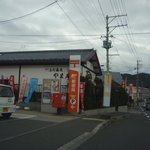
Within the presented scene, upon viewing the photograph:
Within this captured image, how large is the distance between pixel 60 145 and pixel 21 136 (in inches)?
69.3

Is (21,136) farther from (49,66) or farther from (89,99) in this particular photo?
(49,66)

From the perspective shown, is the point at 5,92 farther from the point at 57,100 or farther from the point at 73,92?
the point at 73,92

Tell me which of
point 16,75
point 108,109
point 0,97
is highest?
point 16,75

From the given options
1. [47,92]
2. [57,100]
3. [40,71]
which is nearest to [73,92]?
[57,100]

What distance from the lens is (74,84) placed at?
1670 centimetres

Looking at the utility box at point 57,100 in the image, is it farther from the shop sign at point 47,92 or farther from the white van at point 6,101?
the white van at point 6,101

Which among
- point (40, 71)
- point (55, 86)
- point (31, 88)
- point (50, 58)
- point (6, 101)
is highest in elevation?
point (50, 58)

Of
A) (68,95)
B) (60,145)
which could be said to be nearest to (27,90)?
(68,95)

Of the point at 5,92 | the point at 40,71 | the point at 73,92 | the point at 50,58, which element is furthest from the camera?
the point at 50,58

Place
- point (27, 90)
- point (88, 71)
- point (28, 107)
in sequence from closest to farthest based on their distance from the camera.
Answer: point (28, 107), point (27, 90), point (88, 71)

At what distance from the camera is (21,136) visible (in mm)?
8109

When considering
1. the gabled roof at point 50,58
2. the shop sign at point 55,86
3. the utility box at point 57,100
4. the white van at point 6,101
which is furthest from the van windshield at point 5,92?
the gabled roof at point 50,58

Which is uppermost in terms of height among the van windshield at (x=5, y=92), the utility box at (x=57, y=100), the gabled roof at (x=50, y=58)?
the gabled roof at (x=50, y=58)

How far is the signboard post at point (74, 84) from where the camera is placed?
54.1 ft
